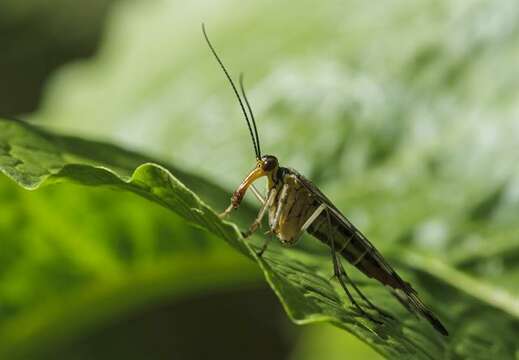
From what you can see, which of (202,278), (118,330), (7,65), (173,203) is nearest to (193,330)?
(118,330)

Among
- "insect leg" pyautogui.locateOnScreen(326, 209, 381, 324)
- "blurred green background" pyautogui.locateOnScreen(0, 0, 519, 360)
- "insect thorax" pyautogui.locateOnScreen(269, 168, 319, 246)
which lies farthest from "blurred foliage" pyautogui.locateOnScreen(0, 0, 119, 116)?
"insect leg" pyautogui.locateOnScreen(326, 209, 381, 324)

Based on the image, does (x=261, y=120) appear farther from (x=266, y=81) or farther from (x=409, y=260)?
(x=409, y=260)

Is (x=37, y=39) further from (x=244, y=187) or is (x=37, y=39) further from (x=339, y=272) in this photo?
(x=339, y=272)

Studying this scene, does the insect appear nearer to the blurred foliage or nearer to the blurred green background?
the blurred green background

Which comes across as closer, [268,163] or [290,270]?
[290,270]

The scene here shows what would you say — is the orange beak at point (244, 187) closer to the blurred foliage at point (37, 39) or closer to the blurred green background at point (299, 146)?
the blurred green background at point (299, 146)

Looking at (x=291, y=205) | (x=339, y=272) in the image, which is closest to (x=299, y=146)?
(x=291, y=205)

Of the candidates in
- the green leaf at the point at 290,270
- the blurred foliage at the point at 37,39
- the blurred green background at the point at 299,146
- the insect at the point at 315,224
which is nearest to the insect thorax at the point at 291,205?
the insect at the point at 315,224
